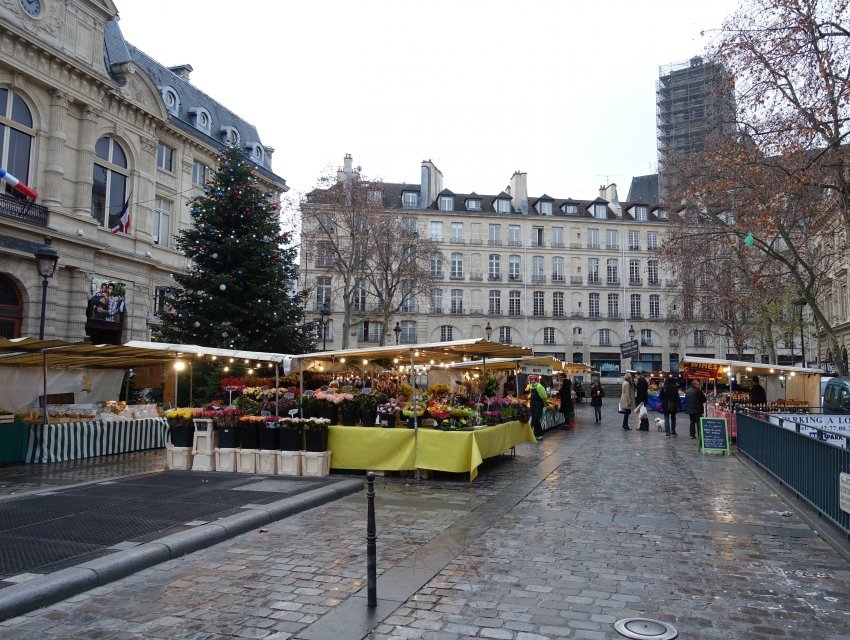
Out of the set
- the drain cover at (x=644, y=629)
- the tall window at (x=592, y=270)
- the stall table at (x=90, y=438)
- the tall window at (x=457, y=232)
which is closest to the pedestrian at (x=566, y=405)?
the stall table at (x=90, y=438)

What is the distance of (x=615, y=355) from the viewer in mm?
62562

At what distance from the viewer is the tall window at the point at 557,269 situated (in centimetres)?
6334

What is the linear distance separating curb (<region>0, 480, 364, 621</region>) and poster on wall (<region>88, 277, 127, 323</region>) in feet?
67.9

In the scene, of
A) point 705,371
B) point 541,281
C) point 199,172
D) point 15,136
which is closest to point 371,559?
point 705,371

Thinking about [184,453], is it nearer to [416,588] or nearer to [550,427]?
[416,588]

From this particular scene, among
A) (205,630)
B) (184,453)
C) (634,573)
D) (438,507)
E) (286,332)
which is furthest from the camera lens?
(286,332)

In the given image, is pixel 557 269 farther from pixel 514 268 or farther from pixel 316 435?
pixel 316 435

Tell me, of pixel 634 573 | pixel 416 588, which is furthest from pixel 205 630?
pixel 634 573

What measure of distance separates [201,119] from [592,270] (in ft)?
137

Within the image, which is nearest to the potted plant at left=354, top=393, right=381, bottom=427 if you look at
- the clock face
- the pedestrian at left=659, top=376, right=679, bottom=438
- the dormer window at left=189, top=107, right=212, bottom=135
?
the pedestrian at left=659, top=376, right=679, bottom=438

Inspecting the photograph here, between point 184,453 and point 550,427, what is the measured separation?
14.2 metres

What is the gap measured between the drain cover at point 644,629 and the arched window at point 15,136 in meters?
24.7

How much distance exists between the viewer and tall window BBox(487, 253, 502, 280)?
6278 cm

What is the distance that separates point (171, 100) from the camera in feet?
108
